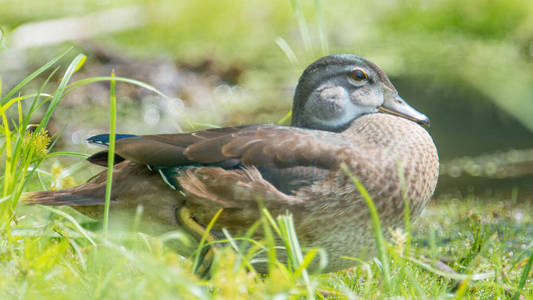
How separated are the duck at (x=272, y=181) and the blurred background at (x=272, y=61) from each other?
2.10 metres

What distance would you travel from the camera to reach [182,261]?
347cm

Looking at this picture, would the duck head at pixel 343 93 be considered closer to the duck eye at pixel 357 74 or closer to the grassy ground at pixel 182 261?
the duck eye at pixel 357 74

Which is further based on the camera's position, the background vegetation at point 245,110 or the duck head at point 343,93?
the duck head at point 343,93

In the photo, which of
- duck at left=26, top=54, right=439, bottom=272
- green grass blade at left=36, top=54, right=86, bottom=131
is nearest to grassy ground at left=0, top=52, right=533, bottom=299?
green grass blade at left=36, top=54, right=86, bottom=131

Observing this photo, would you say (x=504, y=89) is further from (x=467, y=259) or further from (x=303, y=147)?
(x=303, y=147)

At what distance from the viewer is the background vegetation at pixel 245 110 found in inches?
98.2

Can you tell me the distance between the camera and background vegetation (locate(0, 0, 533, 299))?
8.18ft

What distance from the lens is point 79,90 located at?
7.42m

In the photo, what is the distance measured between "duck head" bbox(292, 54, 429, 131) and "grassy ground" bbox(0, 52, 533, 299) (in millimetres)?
728

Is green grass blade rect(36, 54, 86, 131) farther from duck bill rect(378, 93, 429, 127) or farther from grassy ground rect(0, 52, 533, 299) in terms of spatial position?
duck bill rect(378, 93, 429, 127)

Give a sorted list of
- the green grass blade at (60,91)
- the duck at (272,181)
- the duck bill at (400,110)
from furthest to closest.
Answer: the duck bill at (400,110) < the duck at (272,181) < the green grass blade at (60,91)

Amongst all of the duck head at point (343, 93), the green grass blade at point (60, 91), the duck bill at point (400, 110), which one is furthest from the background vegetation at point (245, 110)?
the duck bill at point (400, 110)

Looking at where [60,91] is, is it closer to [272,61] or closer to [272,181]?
[272,181]

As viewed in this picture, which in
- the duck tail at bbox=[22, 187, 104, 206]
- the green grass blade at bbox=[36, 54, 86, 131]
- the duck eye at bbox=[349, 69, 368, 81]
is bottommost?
the duck tail at bbox=[22, 187, 104, 206]
